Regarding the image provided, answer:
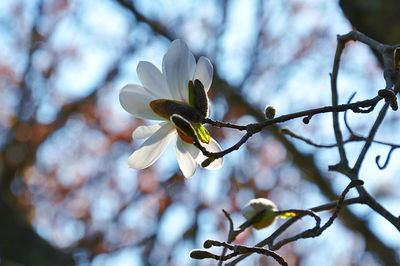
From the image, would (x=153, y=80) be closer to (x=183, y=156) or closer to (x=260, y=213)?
(x=183, y=156)

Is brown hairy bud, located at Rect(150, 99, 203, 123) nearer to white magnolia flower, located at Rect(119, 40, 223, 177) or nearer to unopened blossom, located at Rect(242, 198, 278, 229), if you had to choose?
white magnolia flower, located at Rect(119, 40, 223, 177)

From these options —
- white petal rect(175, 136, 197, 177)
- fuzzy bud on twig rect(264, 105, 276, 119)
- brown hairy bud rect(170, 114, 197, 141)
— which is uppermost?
fuzzy bud on twig rect(264, 105, 276, 119)

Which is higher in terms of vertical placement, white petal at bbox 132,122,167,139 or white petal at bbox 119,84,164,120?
white petal at bbox 119,84,164,120

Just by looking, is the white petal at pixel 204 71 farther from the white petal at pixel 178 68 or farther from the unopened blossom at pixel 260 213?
the unopened blossom at pixel 260 213

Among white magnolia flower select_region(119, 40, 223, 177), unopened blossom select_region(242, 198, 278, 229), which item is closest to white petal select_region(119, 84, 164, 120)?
white magnolia flower select_region(119, 40, 223, 177)

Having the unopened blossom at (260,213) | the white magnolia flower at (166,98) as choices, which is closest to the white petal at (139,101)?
the white magnolia flower at (166,98)

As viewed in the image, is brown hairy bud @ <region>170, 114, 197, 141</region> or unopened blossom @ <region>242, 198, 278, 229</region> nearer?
brown hairy bud @ <region>170, 114, 197, 141</region>

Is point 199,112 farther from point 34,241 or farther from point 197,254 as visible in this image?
point 34,241

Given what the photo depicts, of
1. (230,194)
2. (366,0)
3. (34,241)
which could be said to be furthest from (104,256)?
(366,0)

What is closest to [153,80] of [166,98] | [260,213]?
[166,98]
